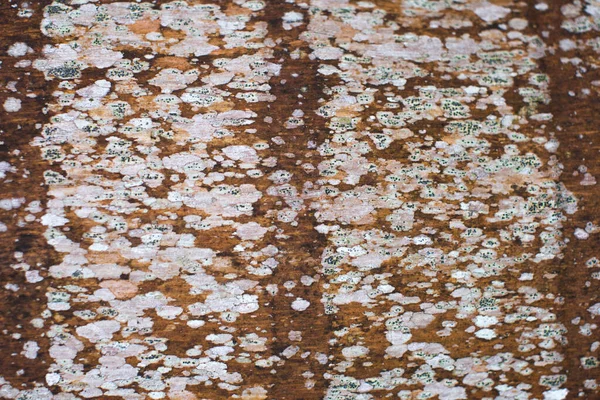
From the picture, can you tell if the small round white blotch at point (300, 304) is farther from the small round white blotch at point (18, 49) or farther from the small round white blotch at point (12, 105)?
the small round white blotch at point (18, 49)

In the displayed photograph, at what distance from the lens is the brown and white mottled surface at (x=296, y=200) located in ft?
6.40

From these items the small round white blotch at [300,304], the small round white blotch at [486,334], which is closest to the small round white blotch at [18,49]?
the small round white blotch at [300,304]

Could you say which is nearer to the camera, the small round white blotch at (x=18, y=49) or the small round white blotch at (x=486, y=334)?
the small round white blotch at (x=18, y=49)

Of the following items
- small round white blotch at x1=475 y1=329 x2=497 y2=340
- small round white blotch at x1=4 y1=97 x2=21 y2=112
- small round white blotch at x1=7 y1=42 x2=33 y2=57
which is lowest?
small round white blotch at x1=475 y1=329 x2=497 y2=340

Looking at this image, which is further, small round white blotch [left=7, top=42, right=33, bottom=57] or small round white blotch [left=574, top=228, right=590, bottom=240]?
small round white blotch [left=574, top=228, right=590, bottom=240]

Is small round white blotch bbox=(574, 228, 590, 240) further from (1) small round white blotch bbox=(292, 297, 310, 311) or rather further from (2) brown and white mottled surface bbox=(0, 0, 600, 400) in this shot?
(1) small round white blotch bbox=(292, 297, 310, 311)

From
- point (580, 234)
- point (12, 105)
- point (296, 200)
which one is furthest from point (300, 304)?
point (12, 105)

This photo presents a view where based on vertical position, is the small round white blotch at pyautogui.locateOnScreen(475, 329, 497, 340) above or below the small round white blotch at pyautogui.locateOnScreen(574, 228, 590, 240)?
below

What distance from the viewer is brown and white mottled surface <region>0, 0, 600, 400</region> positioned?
1.95 meters

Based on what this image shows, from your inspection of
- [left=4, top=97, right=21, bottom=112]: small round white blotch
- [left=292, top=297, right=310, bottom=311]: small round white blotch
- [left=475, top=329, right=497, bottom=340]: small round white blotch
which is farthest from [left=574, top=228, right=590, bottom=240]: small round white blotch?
[left=4, top=97, right=21, bottom=112]: small round white blotch

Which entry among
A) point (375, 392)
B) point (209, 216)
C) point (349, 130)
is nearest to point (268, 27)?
point (349, 130)

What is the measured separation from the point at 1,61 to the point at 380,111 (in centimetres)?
170

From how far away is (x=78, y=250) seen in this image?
193 centimetres

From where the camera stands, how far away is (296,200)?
2016mm
